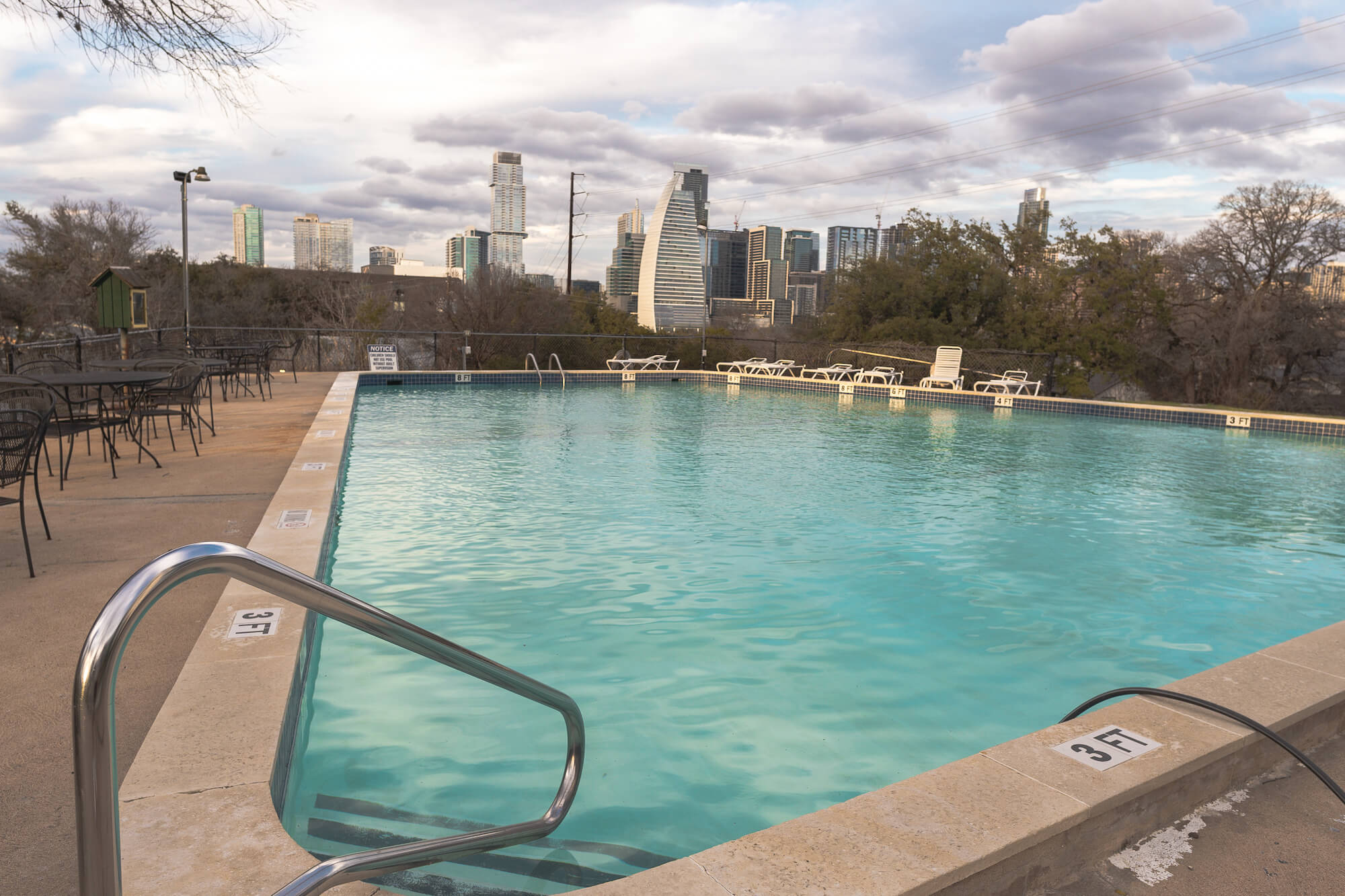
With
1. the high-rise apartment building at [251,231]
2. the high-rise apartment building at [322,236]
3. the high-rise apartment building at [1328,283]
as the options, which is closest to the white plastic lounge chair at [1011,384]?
the high-rise apartment building at [1328,283]

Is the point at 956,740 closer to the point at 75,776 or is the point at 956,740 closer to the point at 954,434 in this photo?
the point at 75,776

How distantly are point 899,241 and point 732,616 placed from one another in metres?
26.9

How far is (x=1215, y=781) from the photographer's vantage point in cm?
204

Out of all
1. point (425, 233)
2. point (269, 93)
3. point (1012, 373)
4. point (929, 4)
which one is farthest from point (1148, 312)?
point (425, 233)

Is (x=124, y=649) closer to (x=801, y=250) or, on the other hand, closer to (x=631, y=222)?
(x=631, y=222)

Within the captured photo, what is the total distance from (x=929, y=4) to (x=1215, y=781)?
16.9m

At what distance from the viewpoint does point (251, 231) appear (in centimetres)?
6450

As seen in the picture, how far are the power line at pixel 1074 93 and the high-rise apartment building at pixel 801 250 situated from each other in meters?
30.2

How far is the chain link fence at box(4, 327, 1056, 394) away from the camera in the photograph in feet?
61.5

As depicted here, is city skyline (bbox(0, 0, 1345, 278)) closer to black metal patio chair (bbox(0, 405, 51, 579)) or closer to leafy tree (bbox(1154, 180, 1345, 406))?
leafy tree (bbox(1154, 180, 1345, 406))

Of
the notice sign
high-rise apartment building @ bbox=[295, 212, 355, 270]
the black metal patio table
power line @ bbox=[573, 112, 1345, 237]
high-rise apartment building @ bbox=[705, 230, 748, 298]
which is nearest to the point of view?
the black metal patio table

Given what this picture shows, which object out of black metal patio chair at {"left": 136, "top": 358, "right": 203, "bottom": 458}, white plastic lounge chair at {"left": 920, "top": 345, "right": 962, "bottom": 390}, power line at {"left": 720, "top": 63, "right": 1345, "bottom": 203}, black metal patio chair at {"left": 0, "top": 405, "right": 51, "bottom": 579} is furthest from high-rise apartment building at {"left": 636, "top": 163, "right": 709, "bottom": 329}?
black metal patio chair at {"left": 0, "top": 405, "right": 51, "bottom": 579}

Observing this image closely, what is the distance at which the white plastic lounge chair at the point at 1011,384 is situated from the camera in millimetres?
15844

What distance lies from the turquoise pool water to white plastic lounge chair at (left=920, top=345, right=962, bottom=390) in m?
8.35
